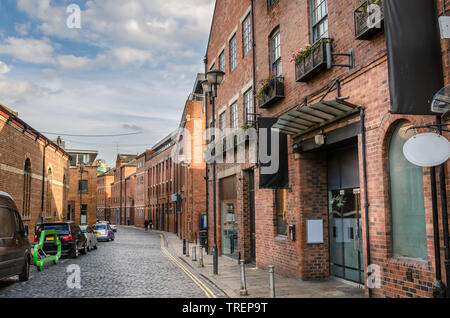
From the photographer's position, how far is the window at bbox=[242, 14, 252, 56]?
1684 cm

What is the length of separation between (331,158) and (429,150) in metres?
5.50

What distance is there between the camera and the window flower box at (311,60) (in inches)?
397

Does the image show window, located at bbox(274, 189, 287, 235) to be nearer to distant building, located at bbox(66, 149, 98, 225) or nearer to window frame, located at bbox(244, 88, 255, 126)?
window frame, located at bbox(244, 88, 255, 126)

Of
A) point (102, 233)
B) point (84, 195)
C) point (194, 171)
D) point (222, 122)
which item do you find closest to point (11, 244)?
point (222, 122)

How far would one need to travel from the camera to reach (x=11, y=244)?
10.9 metres

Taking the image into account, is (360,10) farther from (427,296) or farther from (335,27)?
(427,296)

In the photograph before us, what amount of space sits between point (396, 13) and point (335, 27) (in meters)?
3.04

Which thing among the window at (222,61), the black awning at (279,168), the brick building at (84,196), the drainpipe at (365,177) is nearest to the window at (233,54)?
the window at (222,61)

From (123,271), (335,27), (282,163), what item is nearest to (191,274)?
(123,271)

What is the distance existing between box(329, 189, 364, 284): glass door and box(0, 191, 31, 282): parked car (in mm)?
8201

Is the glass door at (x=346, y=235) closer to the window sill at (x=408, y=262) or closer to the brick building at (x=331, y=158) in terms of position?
the brick building at (x=331, y=158)

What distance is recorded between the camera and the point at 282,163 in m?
12.6

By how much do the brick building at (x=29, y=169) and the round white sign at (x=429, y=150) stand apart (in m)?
19.9
